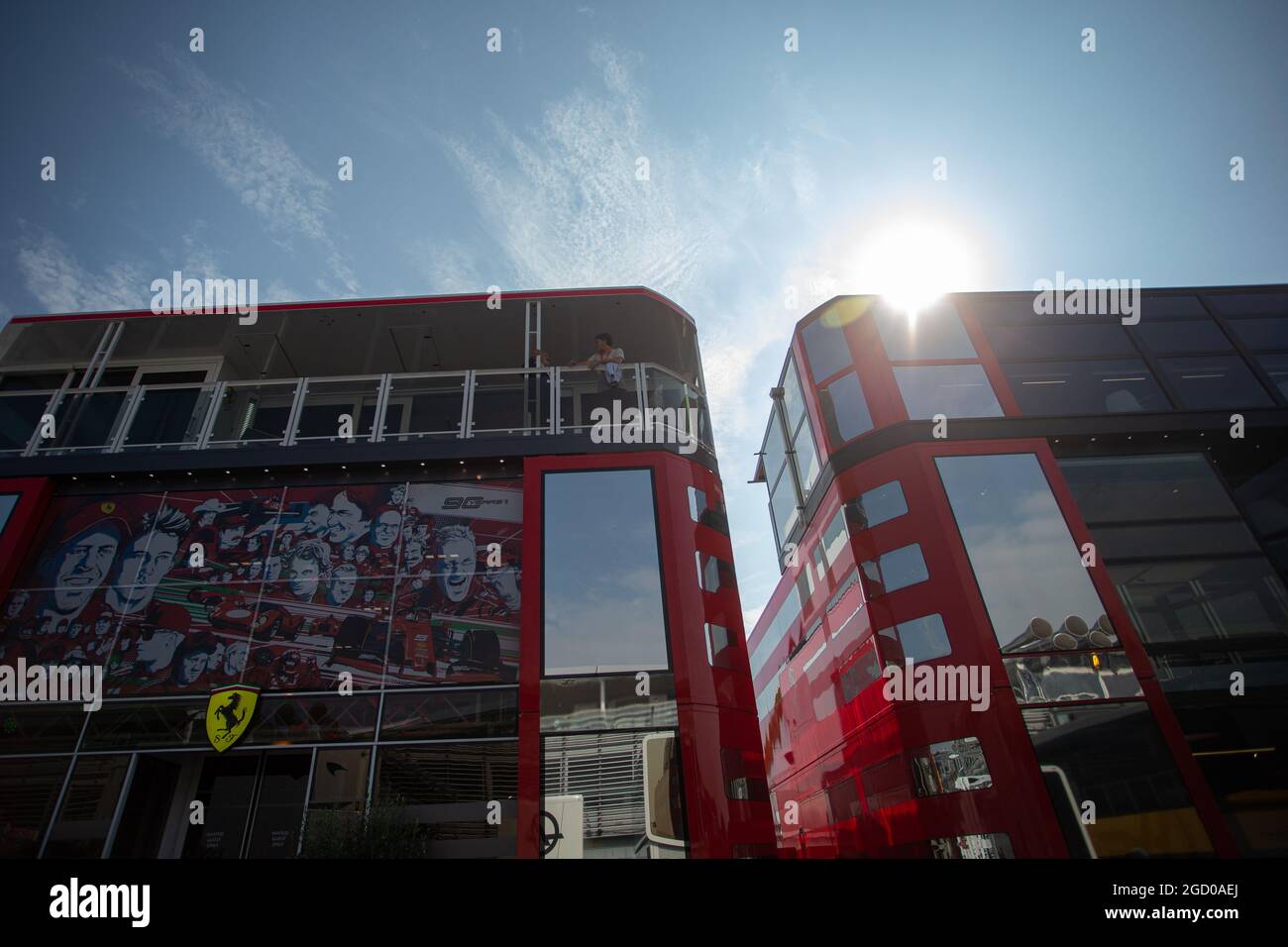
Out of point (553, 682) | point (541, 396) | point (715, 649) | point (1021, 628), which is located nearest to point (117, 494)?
point (541, 396)

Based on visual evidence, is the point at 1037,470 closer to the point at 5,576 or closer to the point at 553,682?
the point at 553,682

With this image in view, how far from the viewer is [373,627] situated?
9023 millimetres

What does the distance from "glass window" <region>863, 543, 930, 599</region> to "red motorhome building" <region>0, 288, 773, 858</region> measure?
4239 mm

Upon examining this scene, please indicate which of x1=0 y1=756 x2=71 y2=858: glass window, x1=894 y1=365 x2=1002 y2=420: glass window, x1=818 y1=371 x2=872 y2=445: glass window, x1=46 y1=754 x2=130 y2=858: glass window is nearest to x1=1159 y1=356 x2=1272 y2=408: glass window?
x1=894 y1=365 x2=1002 y2=420: glass window

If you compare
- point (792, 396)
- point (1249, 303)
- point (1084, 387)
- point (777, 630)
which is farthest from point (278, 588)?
point (1249, 303)

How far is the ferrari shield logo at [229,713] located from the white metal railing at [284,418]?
12.7 ft

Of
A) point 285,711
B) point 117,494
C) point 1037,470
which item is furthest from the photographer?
point 1037,470

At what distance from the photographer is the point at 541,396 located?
1130 cm

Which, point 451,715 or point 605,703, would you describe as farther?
point 451,715

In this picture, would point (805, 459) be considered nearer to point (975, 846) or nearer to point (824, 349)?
point (824, 349)

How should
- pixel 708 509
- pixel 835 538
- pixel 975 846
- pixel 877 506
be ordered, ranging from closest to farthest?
pixel 975 846
pixel 708 509
pixel 877 506
pixel 835 538

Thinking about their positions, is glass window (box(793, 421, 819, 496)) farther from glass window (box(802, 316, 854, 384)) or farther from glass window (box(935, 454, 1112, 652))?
glass window (box(935, 454, 1112, 652))

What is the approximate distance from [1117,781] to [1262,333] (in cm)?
1207

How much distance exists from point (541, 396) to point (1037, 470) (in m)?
9.66
